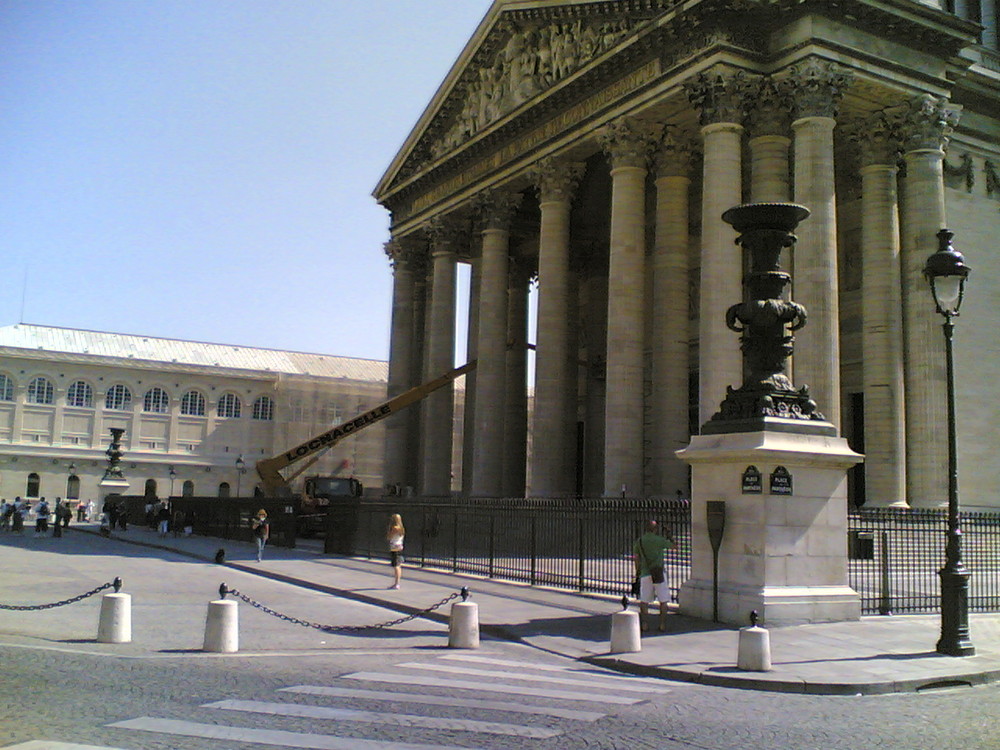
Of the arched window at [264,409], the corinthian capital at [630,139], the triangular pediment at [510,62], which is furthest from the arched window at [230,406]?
the corinthian capital at [630,139]

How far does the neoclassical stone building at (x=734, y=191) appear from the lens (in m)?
28.6

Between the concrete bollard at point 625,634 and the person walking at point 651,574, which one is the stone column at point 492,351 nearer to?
the person walking at point 651,574

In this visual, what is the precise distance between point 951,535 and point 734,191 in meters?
16.2

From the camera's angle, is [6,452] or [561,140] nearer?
[561,140]

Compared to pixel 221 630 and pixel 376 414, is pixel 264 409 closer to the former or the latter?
pixel 376 414

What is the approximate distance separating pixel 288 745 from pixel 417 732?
1.17 m

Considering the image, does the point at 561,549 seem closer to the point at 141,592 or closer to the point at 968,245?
the point at 141,592

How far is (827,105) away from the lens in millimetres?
28125

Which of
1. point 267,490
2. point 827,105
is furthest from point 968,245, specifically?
point 267,490

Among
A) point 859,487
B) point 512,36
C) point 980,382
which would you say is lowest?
point 859,487

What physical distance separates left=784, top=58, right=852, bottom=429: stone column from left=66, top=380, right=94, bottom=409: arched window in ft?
266

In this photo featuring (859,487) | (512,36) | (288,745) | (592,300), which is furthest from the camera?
(592,300)

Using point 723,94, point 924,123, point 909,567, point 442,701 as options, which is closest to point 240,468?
point 723,94

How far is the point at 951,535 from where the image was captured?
48.5 feet
